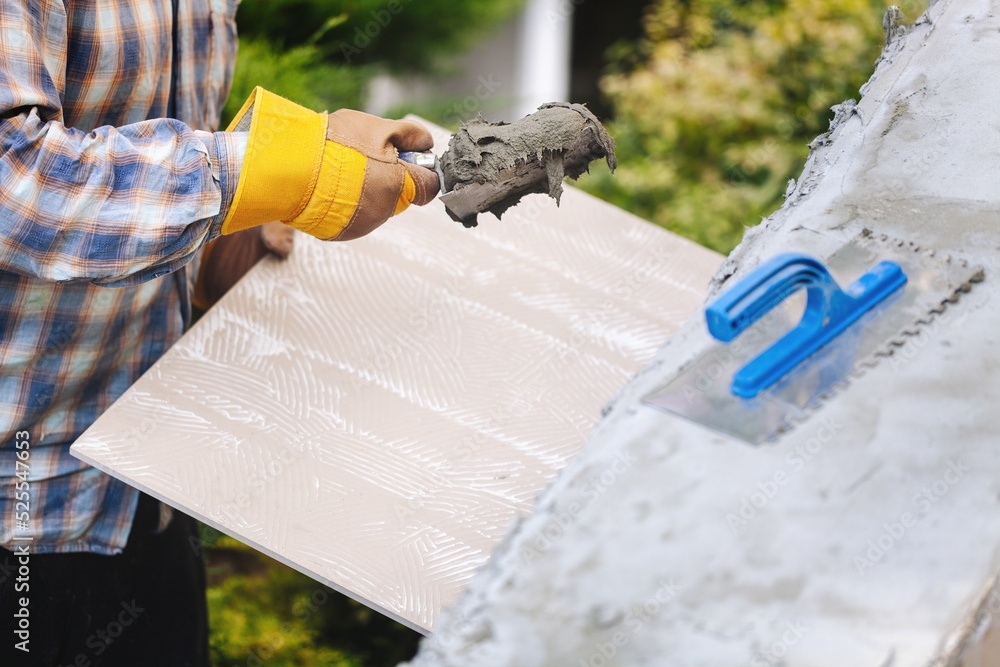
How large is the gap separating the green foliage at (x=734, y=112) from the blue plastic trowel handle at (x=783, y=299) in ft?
10.8

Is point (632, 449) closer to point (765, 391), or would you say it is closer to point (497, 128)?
point (765, 391)

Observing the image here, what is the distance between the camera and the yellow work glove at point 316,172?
1.53m

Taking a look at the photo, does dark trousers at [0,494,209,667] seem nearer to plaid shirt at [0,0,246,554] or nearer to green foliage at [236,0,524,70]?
plaid shirt at [0,0,246,554]

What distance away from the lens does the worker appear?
1430mm

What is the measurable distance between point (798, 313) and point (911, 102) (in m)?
0.59

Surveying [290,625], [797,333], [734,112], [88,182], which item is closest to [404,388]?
[88,182]

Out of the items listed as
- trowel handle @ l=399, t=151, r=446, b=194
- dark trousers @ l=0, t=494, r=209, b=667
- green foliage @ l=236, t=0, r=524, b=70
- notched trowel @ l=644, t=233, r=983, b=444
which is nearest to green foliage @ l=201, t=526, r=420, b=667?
dark trousers @ l=0, t=494, r=209, b=667

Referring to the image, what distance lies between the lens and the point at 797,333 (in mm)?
1213

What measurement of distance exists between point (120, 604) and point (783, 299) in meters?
1.43

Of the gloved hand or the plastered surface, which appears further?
the gloved hand

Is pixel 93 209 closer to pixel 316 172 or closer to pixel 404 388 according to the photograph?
pixel 316 172

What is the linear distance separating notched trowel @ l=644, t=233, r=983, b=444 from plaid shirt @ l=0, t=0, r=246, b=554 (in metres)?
0.76

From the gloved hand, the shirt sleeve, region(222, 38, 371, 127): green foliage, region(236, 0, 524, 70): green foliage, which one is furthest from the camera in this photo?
region(236, 0, 524, 70): green foliage

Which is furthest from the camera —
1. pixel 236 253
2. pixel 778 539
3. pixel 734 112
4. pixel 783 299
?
pixel 734 112
